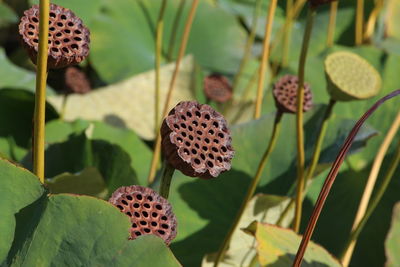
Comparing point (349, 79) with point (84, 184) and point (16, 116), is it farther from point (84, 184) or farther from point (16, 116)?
point (16, 116)

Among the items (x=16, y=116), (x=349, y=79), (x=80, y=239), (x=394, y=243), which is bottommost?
(x=16, y=116)

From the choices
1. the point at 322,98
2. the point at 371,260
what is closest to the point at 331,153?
the point at 371,260

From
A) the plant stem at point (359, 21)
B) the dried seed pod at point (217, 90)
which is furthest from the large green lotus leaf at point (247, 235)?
the plant stem at point (359, 21)

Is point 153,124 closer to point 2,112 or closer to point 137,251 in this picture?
point 2,112

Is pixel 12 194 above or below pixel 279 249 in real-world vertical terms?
above

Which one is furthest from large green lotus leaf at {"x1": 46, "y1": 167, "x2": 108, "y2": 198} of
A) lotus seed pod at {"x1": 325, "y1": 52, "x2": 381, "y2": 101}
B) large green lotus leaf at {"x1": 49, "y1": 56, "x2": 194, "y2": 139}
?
large green lotus leaf at {"x1": 49, "y1": 56, "x2": 194, "y2": 139}

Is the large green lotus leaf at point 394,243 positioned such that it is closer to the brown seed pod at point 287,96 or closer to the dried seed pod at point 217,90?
the brown seed pod at point 287,96

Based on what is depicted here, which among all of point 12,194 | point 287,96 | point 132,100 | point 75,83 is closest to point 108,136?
point 75,83
